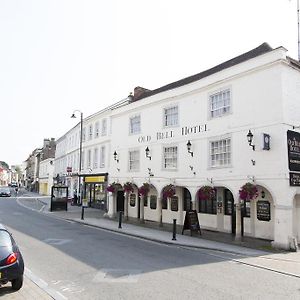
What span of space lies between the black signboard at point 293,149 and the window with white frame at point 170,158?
7.39m

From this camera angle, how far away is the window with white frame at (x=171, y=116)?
21.3m

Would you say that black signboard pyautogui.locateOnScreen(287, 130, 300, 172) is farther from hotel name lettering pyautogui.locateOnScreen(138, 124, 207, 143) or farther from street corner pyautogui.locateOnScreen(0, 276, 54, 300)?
street corner pyautogui.locateOnScreen(0, 276, 54, 300)

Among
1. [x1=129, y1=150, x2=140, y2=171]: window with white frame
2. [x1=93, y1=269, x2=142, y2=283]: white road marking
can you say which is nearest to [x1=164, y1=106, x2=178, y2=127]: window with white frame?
[x1=129, y1=150, x2=140, y2=171]: window with white frame

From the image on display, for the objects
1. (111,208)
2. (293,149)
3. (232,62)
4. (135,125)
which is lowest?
(111,208)

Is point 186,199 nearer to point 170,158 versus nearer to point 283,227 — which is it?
point 170,158

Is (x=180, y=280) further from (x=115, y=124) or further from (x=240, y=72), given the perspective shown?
(x=115, y=124)

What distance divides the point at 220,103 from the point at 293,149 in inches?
188

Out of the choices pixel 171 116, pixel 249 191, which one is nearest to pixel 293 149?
pixel 249 191

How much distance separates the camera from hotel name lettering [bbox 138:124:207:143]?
19.3 metres

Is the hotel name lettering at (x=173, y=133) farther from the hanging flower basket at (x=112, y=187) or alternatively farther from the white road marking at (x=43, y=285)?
the white road marking at (x=43, y=285)

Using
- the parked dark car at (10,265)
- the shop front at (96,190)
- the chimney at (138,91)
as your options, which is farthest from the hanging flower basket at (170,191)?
the parked dark car at (10,265)

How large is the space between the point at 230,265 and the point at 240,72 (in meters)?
9.99

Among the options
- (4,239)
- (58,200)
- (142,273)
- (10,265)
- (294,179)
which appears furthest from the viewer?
(58,200)

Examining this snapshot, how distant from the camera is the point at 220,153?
18078 millimetres
